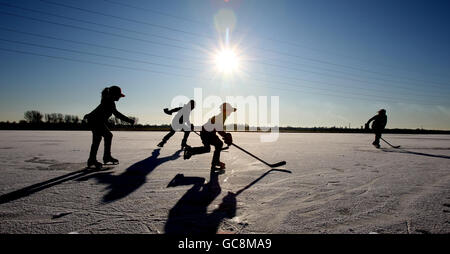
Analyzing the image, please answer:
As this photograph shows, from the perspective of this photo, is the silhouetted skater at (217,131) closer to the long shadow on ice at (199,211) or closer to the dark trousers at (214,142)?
the dark trousers at (214,142)

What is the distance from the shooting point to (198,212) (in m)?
2.19

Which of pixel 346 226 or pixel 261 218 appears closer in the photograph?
pixel 346 226

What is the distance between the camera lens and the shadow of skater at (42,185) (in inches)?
100

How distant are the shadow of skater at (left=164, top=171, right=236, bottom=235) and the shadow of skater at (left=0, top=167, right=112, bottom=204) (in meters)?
1.80

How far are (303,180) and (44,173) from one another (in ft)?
15.8

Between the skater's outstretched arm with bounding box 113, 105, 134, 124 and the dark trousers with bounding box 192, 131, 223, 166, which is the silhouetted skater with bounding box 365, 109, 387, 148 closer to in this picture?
the dark trousers with bounding box 192, 131, 223, 166

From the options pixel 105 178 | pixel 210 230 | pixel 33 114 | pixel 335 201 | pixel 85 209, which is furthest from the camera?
pixel 33 114

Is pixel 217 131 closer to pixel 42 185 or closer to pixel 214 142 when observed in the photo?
pixel 214 142

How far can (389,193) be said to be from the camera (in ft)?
9.52

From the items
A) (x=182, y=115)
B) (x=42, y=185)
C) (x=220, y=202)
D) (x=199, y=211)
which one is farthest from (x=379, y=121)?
(x=42, y=185)

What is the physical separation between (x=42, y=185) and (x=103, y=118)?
187 cm
